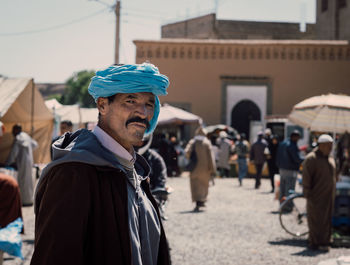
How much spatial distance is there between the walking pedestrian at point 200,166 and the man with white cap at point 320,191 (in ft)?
12.2

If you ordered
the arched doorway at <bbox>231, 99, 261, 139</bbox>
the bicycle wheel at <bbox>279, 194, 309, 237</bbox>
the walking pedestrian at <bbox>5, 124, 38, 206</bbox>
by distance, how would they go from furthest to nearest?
the arched doorway at <bbox>231, 99, 261, 139</bbox> < the walking pedestrian at <bbox>5, 124, 38, 206</bbox> < the bicycle wheel at <bbox>279, 194, 309, 237</bbox>

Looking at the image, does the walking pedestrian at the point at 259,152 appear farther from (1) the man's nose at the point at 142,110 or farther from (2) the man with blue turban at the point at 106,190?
(1) the man's nose at the point at 142,110

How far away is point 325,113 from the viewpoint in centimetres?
1020

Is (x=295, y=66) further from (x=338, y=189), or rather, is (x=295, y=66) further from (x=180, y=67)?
(x=338, y=189)

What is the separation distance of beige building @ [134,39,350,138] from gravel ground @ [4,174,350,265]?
13.8 m

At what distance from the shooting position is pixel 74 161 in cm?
175

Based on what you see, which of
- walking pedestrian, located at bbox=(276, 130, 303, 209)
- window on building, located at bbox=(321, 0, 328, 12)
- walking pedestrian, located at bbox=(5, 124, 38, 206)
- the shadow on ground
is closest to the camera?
the shadow on ground

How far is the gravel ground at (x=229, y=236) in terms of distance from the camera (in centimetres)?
684

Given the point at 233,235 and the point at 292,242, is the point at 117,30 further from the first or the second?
the point at 292,242

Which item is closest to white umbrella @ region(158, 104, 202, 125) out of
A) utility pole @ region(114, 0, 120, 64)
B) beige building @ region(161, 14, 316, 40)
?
utility pole @ region(114, 0, 120, 64)

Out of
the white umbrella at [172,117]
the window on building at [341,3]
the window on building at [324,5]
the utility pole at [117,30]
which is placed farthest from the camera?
the window on building at [324,5]

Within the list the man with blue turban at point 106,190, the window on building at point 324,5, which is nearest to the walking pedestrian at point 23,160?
the man with blue turban at point 106,190

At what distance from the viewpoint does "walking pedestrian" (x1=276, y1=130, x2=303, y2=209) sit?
1054 centimetres

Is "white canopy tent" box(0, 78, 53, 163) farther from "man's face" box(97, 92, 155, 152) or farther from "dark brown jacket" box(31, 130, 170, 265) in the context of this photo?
"dark brown jacket" box(31, 130, 170, 265)
